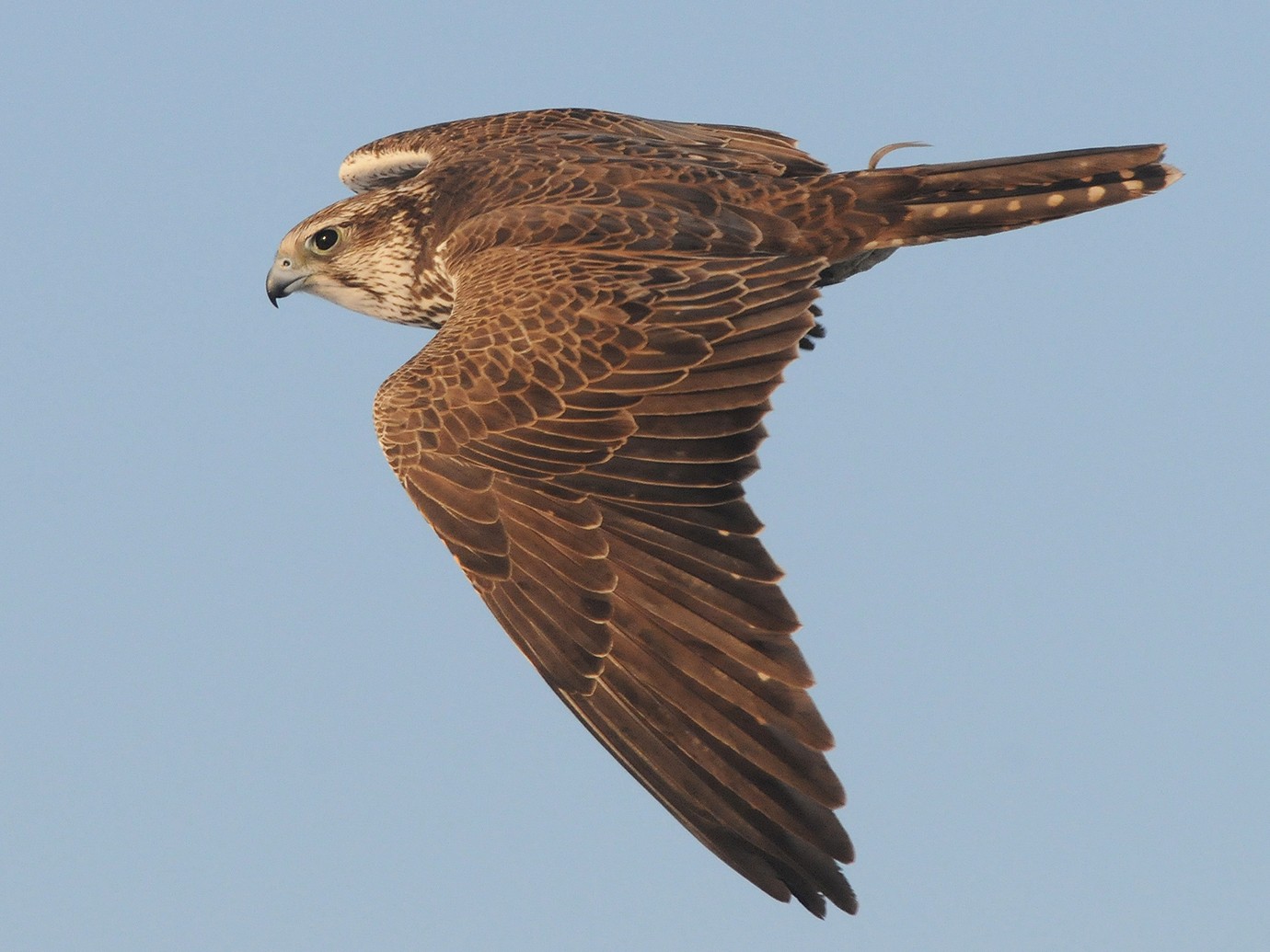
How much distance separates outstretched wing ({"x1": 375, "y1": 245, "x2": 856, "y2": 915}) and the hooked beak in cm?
193

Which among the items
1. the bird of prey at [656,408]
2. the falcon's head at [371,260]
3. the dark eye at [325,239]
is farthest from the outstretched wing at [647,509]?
the dark eye at [325,239]

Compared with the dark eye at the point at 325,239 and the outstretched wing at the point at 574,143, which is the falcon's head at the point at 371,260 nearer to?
the dark eye at the point at 325,239

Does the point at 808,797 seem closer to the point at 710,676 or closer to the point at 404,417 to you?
the point at 710,676

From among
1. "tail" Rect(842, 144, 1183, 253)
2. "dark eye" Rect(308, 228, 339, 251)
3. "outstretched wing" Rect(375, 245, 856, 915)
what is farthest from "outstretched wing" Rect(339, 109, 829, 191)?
"outstretched wing" Rect(375, 245, 856, 915)

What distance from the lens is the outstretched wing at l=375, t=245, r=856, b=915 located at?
6.51 meters

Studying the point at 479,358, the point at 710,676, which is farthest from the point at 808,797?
the point at 479,358

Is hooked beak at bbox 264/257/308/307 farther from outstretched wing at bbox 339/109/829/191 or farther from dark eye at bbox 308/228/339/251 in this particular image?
outstretched wing at bbox 339/109/829/191

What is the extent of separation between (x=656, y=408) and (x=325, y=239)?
289 cm

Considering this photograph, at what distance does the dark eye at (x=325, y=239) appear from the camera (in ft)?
30.4

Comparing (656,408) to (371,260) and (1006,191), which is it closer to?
(1006,191)

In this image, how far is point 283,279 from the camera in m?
9.47

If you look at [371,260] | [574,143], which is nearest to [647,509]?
[574,143]

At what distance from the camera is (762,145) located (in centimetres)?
958

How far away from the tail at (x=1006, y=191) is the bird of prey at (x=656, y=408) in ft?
0.04
